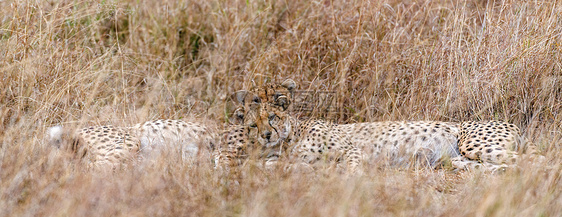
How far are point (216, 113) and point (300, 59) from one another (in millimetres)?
774

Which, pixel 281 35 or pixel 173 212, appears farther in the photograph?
pixel 281 35

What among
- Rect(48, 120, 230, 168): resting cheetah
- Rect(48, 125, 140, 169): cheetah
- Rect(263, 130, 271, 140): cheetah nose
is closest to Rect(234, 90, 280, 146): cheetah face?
Rect(263, 130, 271, 140): cheetah nose

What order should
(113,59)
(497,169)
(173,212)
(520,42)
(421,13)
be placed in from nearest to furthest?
(173,212), (497,169), (520,42), (113,59), (421,13)

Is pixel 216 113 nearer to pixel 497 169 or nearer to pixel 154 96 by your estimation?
pixel 154 96

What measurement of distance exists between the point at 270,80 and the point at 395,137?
46.3 inches

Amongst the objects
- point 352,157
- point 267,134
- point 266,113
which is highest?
point 266,113

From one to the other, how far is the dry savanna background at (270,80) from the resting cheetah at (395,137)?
21 cm

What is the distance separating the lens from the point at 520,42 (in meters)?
4.40

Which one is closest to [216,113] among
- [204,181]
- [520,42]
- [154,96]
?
[154,96]

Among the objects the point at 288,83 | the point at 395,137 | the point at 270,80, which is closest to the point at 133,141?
the point at 288,83

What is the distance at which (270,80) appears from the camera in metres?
4.84

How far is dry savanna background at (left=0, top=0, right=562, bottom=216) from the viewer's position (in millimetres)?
2623

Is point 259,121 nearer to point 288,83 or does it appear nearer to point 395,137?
point 288,83

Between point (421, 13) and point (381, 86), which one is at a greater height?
point (421, 13)
